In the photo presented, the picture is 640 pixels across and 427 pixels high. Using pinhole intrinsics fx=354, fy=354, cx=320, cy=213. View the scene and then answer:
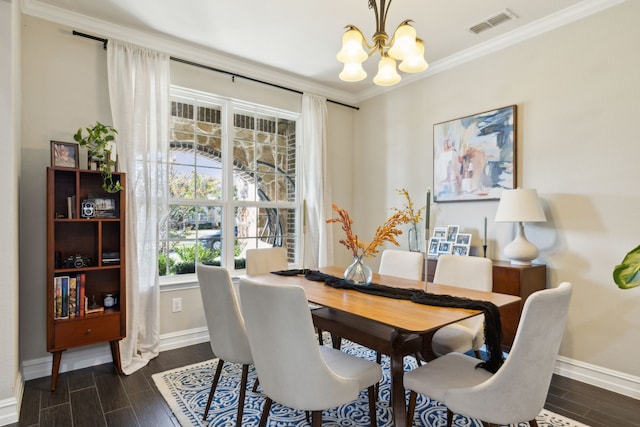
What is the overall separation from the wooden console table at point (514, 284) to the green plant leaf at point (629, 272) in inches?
48.9

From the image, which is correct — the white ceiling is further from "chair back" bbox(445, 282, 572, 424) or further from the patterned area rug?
the patterned area rug

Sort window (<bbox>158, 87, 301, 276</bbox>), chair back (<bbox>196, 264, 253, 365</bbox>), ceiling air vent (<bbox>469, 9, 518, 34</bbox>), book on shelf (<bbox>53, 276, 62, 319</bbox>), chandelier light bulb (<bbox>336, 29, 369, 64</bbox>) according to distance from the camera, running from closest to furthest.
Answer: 1. chair back (<bbox>196, 264, 253, 365</bbox>)
2. chandelier light bulb (<bbox>336, 29, 369, 64</bbox>)
3. book on shelf (<bbox>53, 276, 62, 319</bbox>)
4. ceiling air vent (<bbox>469, 9, 518, 34</bbox>)
5. window (<bbox>158, 87, 301, 276</bbox>)

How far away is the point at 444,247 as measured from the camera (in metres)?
3.42

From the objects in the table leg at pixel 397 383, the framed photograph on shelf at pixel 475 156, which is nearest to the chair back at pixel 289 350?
the table leg at pixel 397 383

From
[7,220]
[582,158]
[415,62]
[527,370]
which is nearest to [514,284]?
[582,158]

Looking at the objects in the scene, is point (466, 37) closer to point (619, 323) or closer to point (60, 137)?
point (619, 323)

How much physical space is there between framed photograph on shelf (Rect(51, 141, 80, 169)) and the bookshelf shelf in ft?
0.22

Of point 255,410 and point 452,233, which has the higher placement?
point 452,233

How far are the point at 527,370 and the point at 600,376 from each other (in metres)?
1.82

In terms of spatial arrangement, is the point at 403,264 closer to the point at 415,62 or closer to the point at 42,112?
the point at 415,62

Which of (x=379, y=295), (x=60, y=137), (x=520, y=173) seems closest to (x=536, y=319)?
(x=379, y=295)

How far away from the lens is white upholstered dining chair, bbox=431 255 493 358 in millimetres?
2154

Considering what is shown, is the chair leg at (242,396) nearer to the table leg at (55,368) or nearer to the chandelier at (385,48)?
the table leg at (55,368)

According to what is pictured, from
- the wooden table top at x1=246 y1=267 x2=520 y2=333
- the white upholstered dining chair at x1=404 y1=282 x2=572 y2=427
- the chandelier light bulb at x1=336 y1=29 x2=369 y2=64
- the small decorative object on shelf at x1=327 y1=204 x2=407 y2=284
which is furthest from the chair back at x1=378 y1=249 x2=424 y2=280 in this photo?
the chandelier light bulb at x1=336 y1=29 x2=369 y2=64
